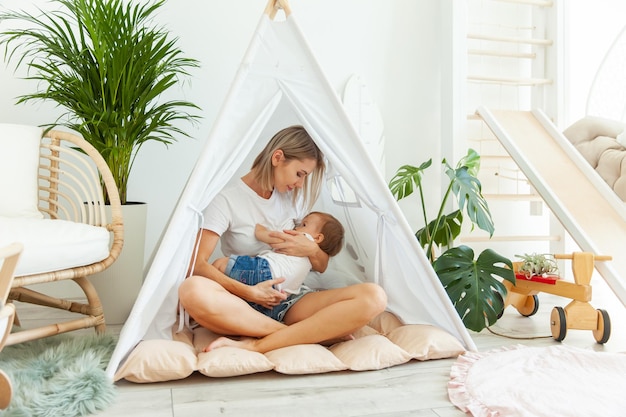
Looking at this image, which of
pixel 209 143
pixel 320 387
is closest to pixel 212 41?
pixel 209 143

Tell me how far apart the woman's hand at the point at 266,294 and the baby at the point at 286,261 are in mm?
39

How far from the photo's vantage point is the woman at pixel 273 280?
5.92ft

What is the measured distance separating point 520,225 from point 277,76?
2142mm

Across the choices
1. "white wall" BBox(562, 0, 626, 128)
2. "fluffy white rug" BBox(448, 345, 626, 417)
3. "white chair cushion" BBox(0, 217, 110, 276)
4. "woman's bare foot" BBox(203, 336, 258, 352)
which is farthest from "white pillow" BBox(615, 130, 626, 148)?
"white chair cushion" BBox(0, 217, 110, 276)

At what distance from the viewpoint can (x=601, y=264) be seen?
2213 mm

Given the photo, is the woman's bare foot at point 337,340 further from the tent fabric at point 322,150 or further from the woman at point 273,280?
the tent fabric at point 322,150

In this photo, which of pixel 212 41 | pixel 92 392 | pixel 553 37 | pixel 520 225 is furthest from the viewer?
pixel 520 225

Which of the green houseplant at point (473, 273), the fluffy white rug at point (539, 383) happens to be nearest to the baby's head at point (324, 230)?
the green houseplant at point (473, 273)

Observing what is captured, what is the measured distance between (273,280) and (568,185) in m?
1.64

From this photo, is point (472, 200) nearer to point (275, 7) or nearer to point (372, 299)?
point (372, 299)

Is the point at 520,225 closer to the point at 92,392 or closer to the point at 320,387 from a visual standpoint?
the point at 320,387

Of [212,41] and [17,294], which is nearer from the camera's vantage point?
[17,294]

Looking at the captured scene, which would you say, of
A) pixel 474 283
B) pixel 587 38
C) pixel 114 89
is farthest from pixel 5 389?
pixel 587 38

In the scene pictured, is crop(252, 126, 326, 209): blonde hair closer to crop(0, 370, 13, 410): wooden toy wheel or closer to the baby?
the baby
